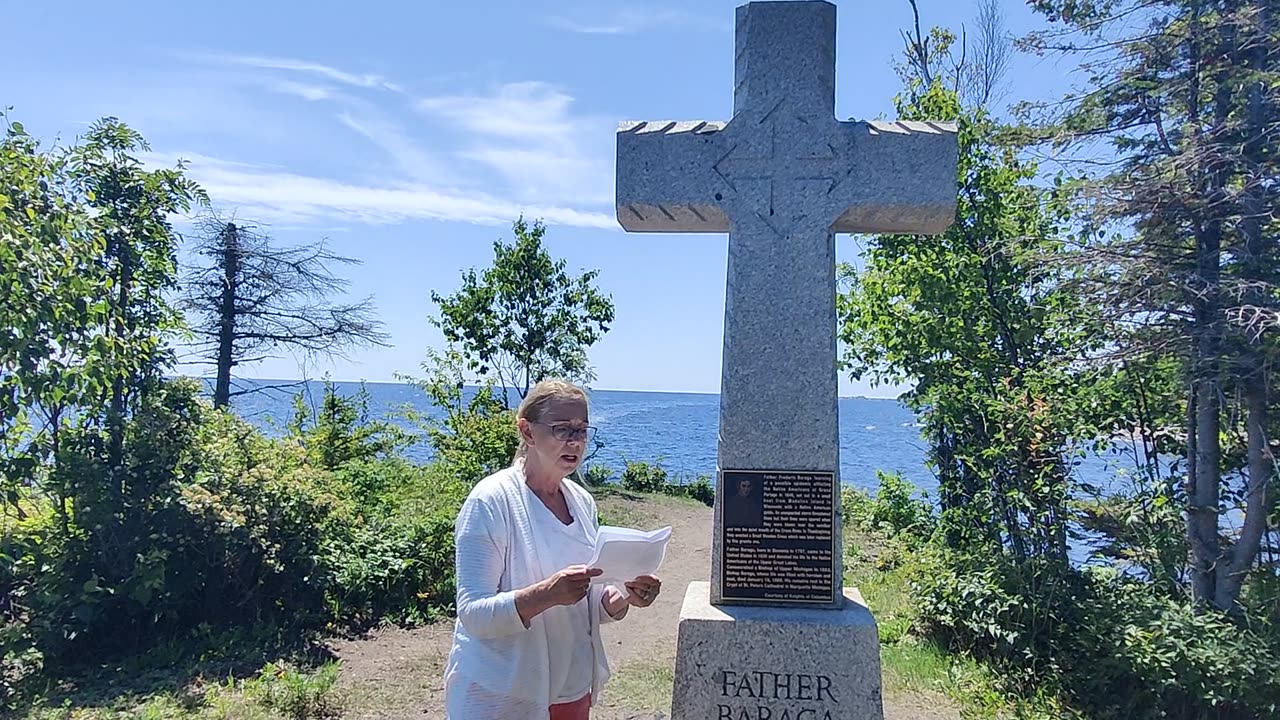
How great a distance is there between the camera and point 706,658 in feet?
9.69

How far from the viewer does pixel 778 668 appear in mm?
2930

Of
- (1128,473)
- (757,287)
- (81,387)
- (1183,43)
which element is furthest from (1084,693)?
(81,387)

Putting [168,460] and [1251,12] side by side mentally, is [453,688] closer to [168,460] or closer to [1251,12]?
[168,460]

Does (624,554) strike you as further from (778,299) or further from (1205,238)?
(1205,238)

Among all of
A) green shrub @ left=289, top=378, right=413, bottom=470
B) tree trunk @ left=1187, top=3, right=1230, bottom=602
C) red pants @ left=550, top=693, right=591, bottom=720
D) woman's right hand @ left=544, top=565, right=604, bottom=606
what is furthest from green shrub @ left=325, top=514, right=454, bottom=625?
tree trunk @ left=1187, top=3, right=1230, bottom=602

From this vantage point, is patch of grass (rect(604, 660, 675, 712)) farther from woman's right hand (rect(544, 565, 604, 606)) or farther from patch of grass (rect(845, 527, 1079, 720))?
woman's right hand (rect(544, 565, 604, 606))

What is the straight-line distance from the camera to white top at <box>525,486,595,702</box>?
241 cm

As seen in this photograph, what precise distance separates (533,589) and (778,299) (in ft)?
5.07

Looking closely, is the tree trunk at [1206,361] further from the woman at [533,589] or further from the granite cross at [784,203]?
the woman at [533,589]

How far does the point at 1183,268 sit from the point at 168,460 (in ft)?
21.9

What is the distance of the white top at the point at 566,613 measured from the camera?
241 centimetres

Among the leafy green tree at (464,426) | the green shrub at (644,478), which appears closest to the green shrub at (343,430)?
the leafy green tree at (464,426)

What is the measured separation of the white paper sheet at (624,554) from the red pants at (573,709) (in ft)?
1.36

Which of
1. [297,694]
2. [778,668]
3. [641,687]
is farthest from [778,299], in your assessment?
[297,694]
